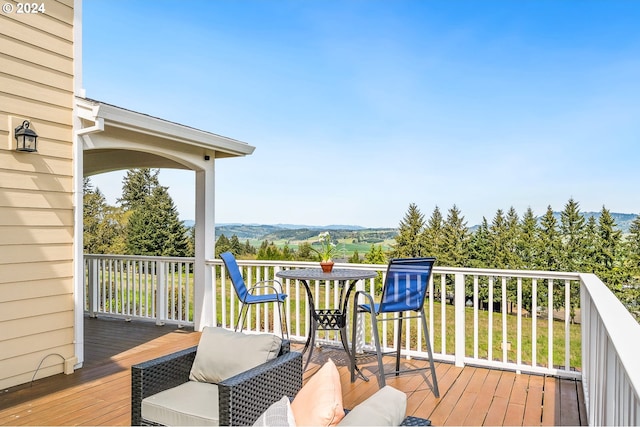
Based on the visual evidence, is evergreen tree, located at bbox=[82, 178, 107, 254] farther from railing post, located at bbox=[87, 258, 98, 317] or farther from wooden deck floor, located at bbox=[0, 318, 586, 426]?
wooden deck floor, located at bbox=[0, 318, 586, 426]

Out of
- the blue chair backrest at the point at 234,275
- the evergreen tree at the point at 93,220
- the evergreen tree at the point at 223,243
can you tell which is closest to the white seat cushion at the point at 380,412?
the blue chair backrest at the point at 234,275

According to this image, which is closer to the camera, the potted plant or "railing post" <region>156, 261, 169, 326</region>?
the potted plant

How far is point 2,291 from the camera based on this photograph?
3.83 m

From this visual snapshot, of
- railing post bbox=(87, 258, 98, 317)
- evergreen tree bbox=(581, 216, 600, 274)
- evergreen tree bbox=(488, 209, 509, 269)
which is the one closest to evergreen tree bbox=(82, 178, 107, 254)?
railing post bbox=(87, 258, 98, 317)

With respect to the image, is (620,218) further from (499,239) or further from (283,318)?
(283,318)

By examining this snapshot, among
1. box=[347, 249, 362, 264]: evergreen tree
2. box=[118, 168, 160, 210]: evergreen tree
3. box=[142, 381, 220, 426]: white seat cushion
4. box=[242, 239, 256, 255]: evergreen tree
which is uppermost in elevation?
box=[118, 168, 160, 210]: evergreen tree

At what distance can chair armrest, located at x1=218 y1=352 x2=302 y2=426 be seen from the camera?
2.10m

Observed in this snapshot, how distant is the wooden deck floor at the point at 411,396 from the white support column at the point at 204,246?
125 cm

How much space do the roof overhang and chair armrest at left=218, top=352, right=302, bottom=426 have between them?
121 inches

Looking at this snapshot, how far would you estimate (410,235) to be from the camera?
142ft

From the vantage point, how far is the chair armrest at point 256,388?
210 centimetres

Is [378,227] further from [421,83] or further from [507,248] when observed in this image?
[507,248]

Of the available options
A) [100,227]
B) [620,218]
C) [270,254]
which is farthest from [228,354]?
[620,218]

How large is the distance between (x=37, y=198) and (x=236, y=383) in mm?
3003
